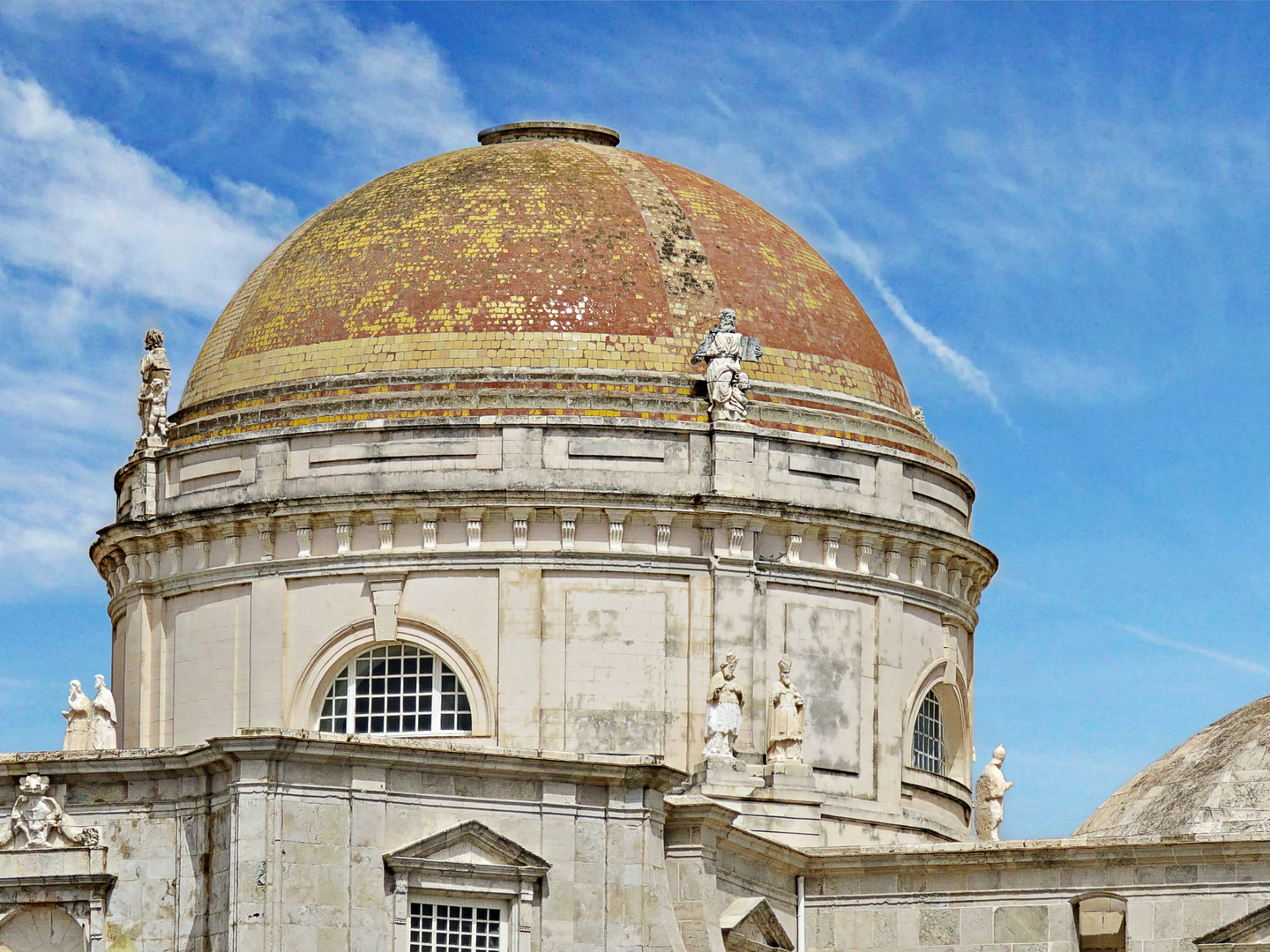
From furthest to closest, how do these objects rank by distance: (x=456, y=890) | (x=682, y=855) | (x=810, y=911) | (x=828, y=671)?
(x=828, y=671), (x=810, y=911), (x=682, y=855), (x=456, y=890)

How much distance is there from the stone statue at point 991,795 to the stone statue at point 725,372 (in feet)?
28.9

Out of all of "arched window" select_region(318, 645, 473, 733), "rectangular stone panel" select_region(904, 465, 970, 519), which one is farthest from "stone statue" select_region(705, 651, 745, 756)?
"rectangular stone panel" select_region(904, 465, 970, 519)

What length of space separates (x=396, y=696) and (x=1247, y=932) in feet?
52.3

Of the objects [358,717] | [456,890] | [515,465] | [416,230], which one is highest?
[416,230]

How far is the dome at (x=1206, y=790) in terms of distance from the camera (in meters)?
54.9

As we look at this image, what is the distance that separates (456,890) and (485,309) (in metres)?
14.9

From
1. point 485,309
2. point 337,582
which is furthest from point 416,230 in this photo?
point 337,582

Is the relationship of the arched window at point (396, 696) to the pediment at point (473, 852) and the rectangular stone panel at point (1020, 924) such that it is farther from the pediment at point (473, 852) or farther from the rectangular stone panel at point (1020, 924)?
the rectangular stone panel at point (1020, 924)

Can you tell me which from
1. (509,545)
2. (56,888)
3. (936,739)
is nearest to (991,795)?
(936,739)

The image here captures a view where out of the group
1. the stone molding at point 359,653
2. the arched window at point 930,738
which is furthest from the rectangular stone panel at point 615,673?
the arched window at point 930,738

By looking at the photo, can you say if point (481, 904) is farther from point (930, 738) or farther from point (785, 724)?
point (930, 738)

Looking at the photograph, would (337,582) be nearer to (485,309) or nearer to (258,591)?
(258,591)

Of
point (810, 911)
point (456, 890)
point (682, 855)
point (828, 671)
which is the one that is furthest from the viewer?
point (828, 671)

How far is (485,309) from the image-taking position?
193 ft
